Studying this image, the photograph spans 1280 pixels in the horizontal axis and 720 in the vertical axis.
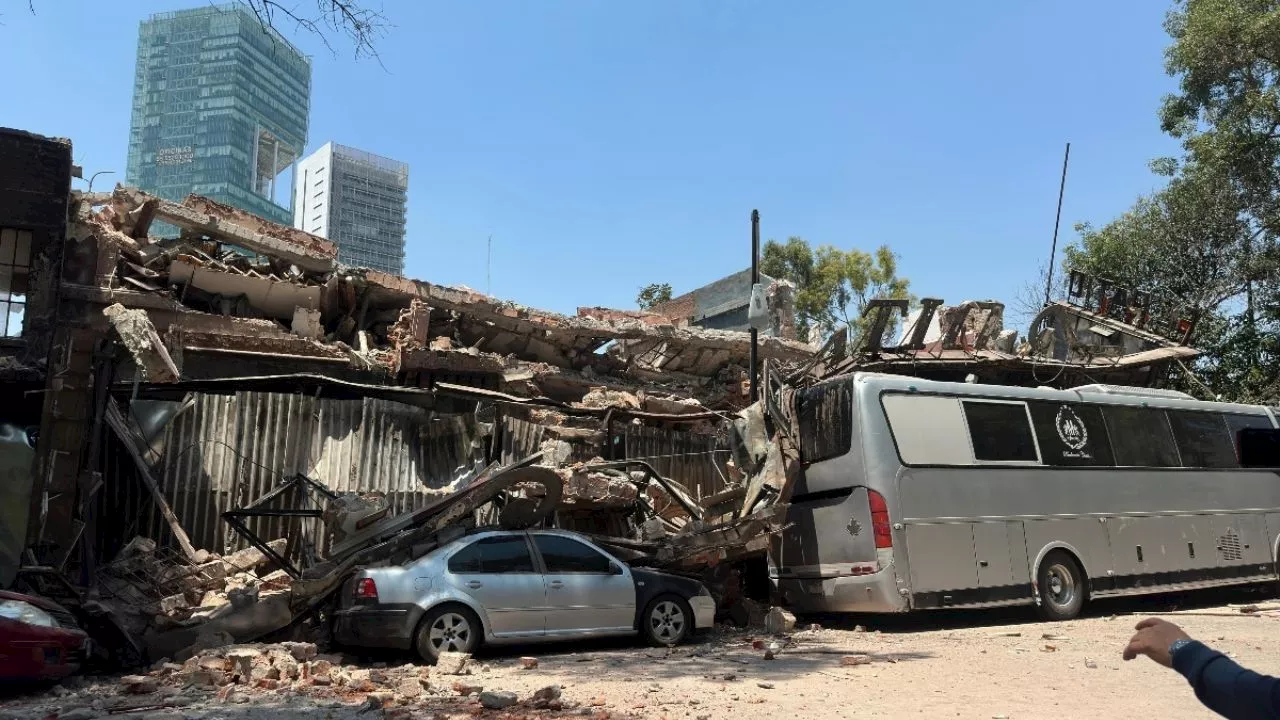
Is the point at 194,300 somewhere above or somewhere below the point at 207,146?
below

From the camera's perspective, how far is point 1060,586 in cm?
1241

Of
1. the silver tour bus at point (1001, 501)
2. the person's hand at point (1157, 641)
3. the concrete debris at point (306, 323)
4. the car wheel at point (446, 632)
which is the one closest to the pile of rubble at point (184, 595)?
the car wheel at point (446, 632)

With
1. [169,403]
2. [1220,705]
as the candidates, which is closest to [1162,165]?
[169,403]

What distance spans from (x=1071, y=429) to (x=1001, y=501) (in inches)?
76.1

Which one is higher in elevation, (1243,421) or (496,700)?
(1243,421)

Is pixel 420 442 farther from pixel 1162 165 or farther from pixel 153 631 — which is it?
pixel 1162 165

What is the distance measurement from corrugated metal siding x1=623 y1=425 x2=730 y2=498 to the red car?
8178 millimetres

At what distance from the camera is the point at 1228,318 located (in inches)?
934

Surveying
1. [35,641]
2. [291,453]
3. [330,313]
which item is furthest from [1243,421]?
[35,641]

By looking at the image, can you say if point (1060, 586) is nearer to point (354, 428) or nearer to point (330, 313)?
point (354, 428)

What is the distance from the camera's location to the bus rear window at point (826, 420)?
11.5 metres

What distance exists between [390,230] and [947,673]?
2435 inches

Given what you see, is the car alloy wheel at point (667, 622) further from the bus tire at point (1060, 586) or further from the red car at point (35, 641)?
the red car at point (35, 641)

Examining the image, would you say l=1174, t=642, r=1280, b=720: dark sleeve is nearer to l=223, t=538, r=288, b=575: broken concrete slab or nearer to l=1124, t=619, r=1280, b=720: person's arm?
l=1124, t=619, r=1280, b=720: person's arm
